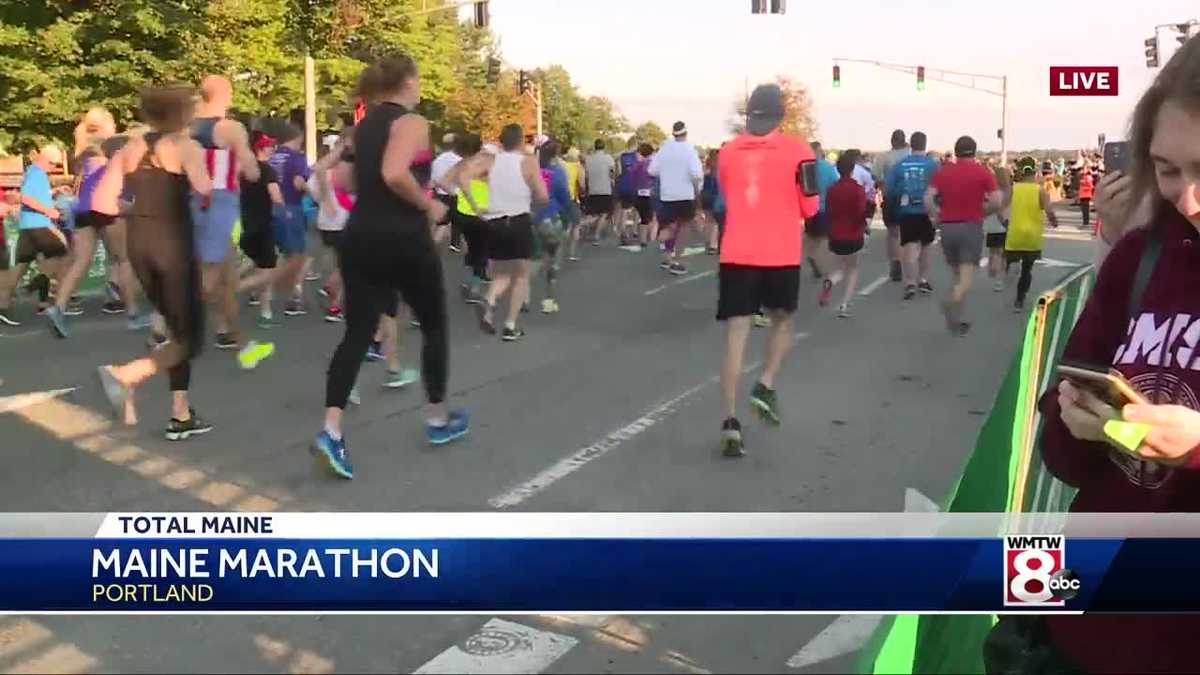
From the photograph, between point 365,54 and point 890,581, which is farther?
point 365,54

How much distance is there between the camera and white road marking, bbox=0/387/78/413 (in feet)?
22.0

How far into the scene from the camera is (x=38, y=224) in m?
9.98

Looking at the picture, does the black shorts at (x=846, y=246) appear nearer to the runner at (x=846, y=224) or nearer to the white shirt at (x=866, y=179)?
the runner at (x=846, y=224)

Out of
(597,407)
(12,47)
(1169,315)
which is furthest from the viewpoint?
(12,47)

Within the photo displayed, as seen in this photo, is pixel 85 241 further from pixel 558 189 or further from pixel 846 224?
pixel 846 224

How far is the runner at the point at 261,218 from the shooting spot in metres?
9.07

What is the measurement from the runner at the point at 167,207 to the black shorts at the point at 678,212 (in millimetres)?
9064

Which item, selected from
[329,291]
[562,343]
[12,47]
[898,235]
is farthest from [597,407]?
[898,235]

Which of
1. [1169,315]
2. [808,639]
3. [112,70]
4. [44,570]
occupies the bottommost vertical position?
[808,639]

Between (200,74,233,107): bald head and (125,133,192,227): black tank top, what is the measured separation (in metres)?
0.57

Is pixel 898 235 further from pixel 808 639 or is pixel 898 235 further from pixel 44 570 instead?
pixel 44 570

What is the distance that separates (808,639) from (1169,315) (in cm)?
218

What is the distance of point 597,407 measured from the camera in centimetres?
682

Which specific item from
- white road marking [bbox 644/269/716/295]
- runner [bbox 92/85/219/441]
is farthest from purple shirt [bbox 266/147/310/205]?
white road marking [bbox 644/269/716/295]
